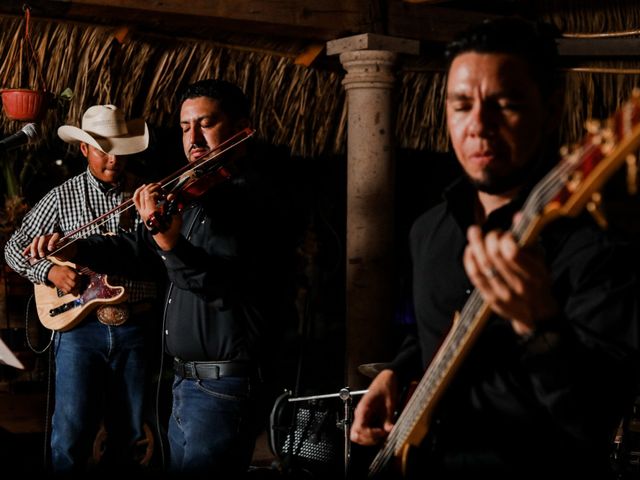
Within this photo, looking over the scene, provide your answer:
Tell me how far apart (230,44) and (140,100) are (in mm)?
677

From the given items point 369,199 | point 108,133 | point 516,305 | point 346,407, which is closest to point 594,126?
point 516,305

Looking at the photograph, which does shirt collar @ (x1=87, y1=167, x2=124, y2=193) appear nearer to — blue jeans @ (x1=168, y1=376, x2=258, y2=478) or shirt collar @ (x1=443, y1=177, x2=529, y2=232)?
blue jeans @ (x1=168, y1=376, x2=258, y2=478)

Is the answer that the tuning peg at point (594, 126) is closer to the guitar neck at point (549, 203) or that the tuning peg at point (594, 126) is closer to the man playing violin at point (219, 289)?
the guitar neck at point (549, 203)

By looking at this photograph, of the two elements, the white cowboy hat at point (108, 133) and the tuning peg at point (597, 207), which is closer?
the tuning peg at point (597, 207)

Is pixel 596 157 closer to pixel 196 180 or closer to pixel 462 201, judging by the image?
pixel 462 201

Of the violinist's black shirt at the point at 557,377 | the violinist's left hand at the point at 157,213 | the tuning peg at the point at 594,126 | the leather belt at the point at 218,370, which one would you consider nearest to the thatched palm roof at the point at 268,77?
the violinist's left hand at the point at 157,213

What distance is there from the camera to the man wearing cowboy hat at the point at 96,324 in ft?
15.4

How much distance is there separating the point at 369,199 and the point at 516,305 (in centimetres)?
347

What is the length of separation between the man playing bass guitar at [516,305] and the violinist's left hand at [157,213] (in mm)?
1205

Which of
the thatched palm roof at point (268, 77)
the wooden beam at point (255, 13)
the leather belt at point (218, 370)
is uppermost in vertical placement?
the wooden beam at point (255, 13)

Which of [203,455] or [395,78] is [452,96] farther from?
[395,78]

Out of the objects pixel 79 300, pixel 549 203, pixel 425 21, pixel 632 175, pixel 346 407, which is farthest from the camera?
pixel 425 21

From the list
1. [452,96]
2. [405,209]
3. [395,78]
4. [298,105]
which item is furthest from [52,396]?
[452,96]

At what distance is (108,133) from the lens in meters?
4.95
